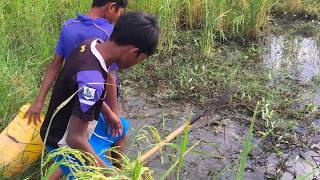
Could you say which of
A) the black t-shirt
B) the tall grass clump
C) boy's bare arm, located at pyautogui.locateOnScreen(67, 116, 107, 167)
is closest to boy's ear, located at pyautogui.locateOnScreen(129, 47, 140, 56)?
the black t-shirt

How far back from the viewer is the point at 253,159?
311 cm

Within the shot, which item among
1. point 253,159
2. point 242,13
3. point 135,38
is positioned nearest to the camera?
point 135,38

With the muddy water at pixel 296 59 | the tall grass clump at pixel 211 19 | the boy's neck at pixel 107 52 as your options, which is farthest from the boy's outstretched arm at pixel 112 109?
the tall grass clump at pixel 211 19

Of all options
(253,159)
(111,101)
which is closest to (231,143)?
(253,159)

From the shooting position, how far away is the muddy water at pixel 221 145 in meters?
2.96

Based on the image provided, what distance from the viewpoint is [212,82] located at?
4008mm

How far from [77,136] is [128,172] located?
0.53 m

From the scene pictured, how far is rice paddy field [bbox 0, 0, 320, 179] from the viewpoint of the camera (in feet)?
10.0

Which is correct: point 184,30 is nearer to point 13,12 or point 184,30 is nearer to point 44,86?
point 13,12

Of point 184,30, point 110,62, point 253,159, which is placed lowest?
point 253,159

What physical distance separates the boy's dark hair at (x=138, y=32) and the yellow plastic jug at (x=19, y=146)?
0.91 meters

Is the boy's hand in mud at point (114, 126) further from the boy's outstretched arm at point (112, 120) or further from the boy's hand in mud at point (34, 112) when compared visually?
the boy's hand in mud at point (34, 112)

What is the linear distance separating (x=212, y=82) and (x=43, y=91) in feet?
6.47

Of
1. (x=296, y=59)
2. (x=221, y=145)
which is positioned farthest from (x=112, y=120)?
(x=296, y=59)
